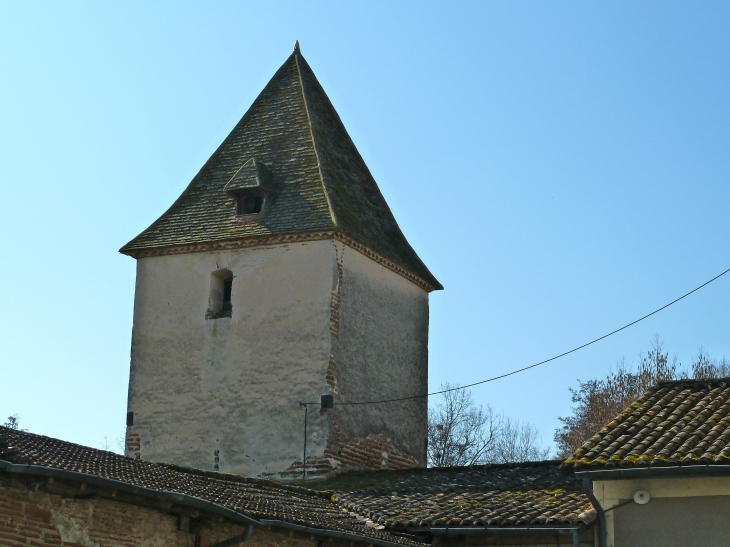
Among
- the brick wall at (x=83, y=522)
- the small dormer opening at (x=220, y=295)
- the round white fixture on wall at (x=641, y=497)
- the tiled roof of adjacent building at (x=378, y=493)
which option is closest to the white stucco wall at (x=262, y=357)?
the small dormer opening at (x=220, y=295)

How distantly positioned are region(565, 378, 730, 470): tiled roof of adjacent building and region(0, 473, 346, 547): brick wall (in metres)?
5.07

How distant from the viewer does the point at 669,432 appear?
15.7 metres

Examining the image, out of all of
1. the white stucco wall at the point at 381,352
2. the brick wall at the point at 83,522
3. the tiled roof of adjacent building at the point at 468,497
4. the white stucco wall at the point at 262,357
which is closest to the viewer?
the brick wall at the point at 83,522

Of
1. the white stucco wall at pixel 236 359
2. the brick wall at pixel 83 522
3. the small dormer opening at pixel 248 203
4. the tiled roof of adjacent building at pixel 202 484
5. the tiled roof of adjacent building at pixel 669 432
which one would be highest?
the small dormer opening at pixel 248 203

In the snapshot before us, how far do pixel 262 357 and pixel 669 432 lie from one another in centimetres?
900

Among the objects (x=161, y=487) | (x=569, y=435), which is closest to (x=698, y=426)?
(x=161, y=487)

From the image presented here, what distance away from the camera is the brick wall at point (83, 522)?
11.2 m

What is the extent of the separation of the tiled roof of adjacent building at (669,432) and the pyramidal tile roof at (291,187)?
771 centimetres

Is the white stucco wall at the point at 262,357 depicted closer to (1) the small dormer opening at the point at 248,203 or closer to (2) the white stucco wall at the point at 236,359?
(2) the white stucco wall at the point at 236,359

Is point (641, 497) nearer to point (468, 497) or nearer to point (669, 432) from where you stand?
point (669, 432)

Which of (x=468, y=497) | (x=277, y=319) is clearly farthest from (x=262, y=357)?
(x=468, y=497)

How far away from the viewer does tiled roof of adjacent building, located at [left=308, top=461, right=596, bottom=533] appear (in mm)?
16172

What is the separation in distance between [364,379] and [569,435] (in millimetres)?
17622

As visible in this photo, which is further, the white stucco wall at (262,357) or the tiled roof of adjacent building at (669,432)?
the white stucco wall at (262,357)
